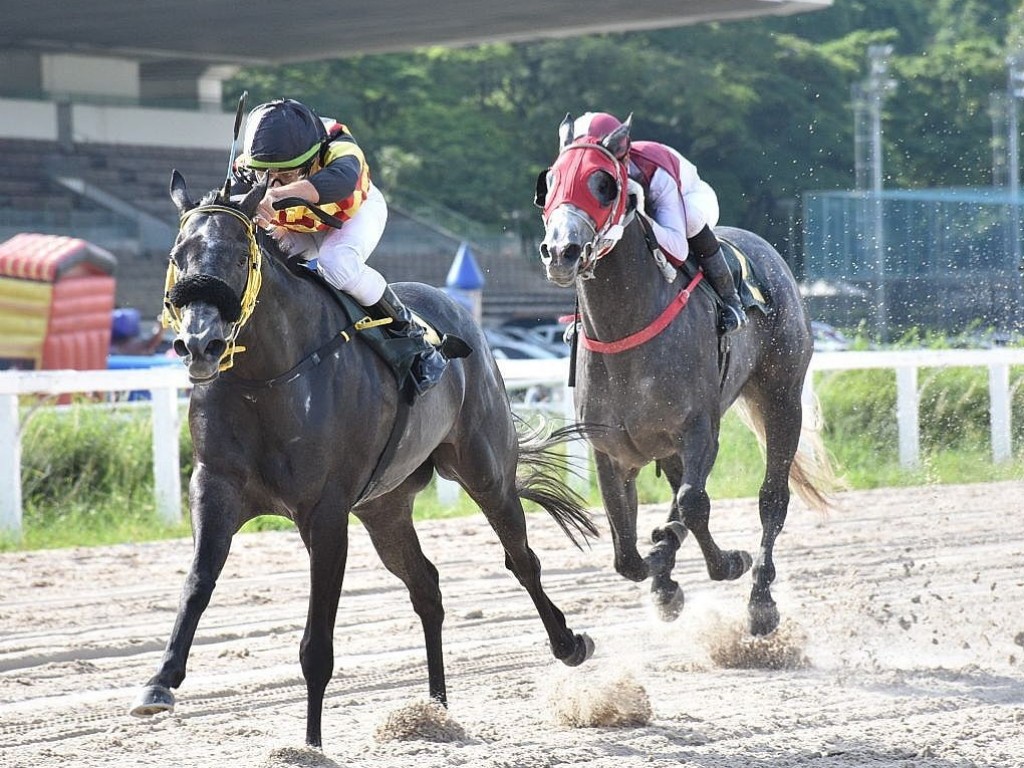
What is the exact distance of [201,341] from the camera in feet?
13.7

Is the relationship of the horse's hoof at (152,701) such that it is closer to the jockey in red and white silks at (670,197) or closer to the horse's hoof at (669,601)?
the horse's hoof at (669,601)

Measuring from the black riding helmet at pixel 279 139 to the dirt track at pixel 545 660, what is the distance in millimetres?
1746

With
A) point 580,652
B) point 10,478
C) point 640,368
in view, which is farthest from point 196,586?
point 10,478

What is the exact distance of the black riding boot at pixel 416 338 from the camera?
207 inches

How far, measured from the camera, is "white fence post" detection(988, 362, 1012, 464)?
1247cm

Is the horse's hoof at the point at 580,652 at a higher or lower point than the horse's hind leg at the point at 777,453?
lower

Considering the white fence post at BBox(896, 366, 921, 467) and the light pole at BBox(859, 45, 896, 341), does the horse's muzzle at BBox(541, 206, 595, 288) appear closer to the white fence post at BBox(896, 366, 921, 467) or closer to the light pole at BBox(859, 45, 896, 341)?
the light pole at BBox(859, 45, 896, 341)

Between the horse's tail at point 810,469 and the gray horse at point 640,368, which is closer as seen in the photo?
the gray horse at point 640,368

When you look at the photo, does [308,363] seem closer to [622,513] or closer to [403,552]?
[403,552]

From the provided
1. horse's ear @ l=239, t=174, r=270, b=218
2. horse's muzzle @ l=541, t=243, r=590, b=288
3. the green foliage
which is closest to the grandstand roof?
the green foliage

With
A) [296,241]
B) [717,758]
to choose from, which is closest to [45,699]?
[296,241]

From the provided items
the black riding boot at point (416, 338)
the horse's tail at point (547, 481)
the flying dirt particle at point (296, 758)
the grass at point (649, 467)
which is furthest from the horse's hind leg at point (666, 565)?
the grass at point (649, 467)

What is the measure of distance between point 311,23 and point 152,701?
21138mm

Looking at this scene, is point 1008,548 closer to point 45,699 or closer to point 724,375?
point 724,375
